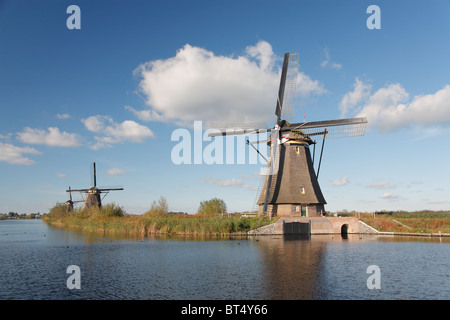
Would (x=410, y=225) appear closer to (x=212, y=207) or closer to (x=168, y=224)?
(x=212, y=207)

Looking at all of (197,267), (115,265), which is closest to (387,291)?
(197,267)

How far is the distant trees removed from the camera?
4228cm

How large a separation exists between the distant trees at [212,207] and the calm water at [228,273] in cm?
1846

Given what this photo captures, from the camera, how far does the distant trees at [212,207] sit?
139 feet

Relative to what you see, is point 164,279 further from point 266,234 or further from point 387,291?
point 266,234

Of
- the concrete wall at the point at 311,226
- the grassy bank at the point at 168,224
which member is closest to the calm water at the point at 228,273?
the concrete wall at the point at 311,226

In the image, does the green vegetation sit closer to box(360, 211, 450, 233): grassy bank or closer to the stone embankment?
the stone embankment

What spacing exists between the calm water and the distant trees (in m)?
18.5

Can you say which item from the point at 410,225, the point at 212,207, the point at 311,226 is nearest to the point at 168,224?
the point at 212,207

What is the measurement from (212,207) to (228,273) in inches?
1086

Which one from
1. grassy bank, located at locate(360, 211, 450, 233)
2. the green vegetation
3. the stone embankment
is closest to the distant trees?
the green vegetation

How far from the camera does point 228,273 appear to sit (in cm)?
1553

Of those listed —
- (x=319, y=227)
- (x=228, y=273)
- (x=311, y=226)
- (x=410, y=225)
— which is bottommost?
(x=410, y=225)

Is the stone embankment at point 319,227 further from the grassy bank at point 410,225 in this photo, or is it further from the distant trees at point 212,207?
the distant trees at point 212,207
